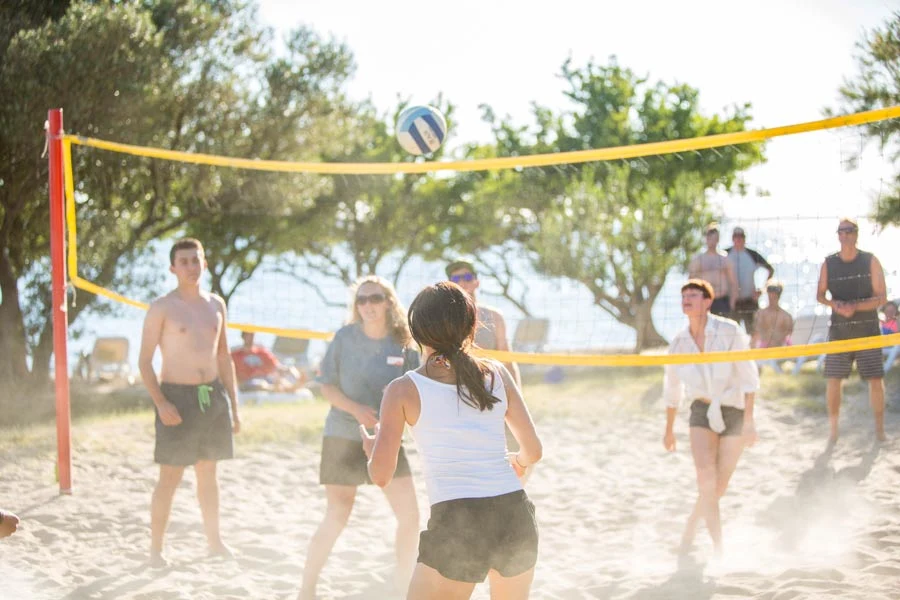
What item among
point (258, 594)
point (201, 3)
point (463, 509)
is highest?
point (201, 3)

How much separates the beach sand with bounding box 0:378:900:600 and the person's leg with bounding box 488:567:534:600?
1.76 metres

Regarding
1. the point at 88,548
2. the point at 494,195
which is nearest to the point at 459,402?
the point at 88,548

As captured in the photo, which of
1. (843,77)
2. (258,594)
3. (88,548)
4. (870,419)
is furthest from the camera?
(843,77)

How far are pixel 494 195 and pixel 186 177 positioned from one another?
32.4ft

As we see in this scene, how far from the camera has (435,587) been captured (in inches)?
93.7

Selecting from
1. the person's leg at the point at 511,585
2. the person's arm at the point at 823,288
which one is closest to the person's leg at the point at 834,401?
the person's arm at the point at 823,288

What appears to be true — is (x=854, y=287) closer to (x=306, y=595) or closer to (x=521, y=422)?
(x=306, y=595)

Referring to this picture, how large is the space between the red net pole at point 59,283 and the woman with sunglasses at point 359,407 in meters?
1.93

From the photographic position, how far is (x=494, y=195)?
21.8 meters

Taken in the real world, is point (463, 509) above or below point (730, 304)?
below

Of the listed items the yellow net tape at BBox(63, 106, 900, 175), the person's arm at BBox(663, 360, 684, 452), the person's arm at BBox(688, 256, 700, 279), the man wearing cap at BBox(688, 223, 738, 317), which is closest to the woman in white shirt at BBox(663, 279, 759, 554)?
the person's arm at BBox(663, 360, 684, 452)

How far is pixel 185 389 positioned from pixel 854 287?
4.12 m

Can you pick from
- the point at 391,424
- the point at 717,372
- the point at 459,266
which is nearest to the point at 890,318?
the point at 717,372

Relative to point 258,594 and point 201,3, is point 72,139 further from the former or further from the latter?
point 201,3
